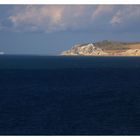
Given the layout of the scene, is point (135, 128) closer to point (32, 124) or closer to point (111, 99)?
point (32, 124)

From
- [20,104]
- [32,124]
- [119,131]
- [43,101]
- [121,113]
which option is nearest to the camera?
[119,131]
